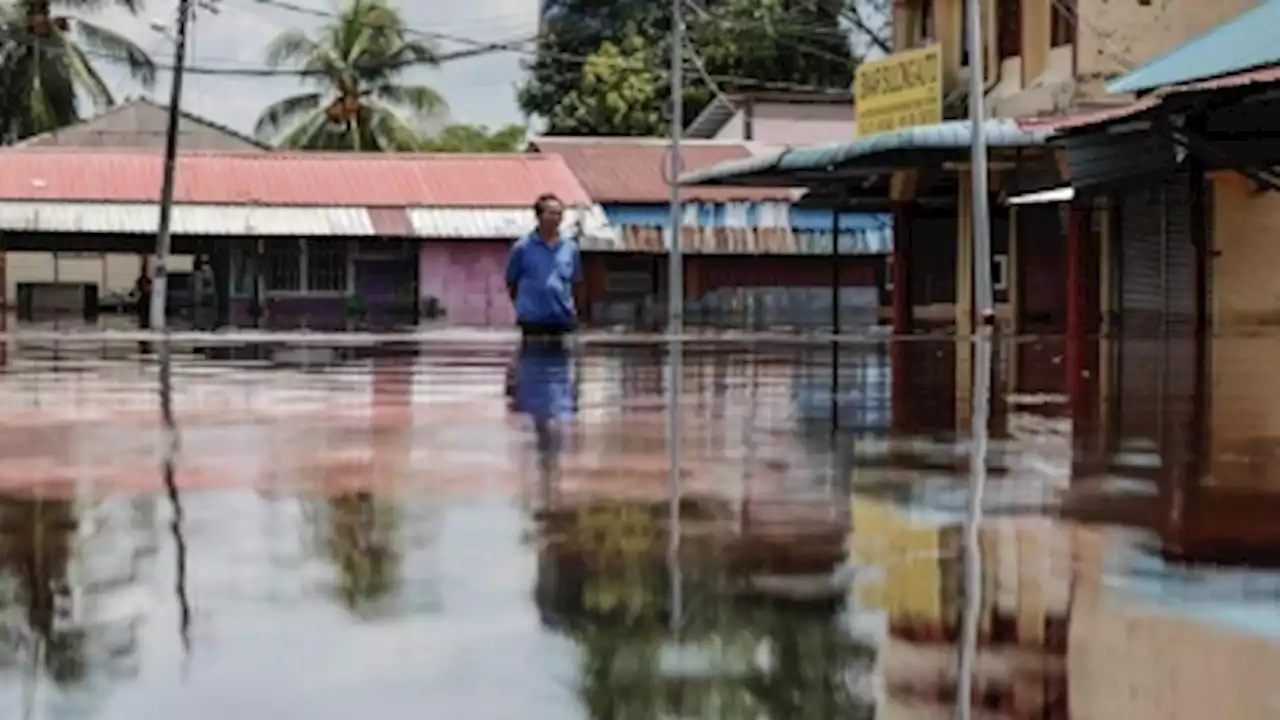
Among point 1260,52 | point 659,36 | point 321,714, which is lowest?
point 321,714

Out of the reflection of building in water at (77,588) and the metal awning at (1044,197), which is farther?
the metal awning at (1044,197)

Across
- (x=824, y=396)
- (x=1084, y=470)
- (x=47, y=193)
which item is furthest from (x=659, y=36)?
(x=1084, y=470)

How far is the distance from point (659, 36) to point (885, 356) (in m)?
39.2

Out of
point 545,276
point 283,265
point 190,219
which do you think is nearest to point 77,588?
point 545,276

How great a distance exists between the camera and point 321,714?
3.58 meters

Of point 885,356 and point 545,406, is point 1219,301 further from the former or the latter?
point 545,406

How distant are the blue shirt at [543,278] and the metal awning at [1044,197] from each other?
10885 millimetres

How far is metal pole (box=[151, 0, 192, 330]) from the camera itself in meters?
40.7

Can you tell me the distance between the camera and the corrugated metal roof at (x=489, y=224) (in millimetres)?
45250

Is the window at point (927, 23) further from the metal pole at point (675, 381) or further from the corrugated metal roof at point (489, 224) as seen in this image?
the corrugated metal roof at point (489, 224)

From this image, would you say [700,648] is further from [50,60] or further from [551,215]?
[50,60]

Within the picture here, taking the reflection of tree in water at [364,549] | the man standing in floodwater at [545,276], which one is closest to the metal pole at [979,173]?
the man standing in floodwater at [545,276]

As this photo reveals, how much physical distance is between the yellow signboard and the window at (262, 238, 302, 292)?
59.5 ft

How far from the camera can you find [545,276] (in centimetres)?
1681
